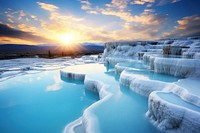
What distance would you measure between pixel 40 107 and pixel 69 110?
1379 millimetres

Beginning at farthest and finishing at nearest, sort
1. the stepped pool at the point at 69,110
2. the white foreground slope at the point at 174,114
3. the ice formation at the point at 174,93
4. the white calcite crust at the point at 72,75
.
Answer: the white calcite crust at the point at 72,75 → the stepped pool at the point at 69,110 → the ice formation at the point at 174,93 → the white foreground slope at the point at 174,114

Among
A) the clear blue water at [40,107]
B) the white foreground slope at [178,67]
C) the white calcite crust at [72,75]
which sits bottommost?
the clear blue water at [40,107]

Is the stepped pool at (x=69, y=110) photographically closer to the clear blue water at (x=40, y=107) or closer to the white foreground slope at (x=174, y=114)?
the clear blue water at (x=40, y=107)

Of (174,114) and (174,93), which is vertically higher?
(174,93)

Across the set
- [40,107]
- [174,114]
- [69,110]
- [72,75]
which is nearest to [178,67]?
[174,114]

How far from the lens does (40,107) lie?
6242 millimetres

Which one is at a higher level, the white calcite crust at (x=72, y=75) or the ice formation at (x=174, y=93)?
the ice formation at (x=174, y=93)

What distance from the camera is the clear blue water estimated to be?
187 inches

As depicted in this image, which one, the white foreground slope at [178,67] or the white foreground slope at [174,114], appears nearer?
the white foreground slope at [174,114]

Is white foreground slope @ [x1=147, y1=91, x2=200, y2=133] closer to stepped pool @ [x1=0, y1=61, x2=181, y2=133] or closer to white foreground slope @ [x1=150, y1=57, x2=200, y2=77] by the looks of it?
stepped pool @ [x1=0, y1=61, x2=181, y2=133]

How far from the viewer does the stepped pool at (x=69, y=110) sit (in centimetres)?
365

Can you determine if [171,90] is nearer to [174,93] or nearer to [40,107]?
[174,93]

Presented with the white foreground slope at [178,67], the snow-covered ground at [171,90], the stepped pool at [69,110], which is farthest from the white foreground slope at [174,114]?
the white foreground slope at [178,67]

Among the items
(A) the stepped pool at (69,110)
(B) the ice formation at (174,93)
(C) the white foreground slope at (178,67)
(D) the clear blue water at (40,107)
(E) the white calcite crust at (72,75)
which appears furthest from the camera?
(E) the white calcite crust at (72,75)
